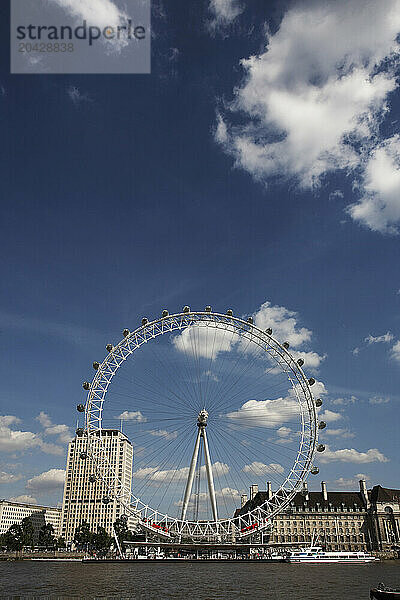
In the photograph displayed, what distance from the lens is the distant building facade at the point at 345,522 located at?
167 metres

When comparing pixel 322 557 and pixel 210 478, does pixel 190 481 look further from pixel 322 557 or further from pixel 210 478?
pixel 322 557

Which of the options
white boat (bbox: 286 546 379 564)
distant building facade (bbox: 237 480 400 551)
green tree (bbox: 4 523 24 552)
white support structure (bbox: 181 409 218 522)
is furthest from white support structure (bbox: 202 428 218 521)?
green tree (bbox: 4 523 24 552)

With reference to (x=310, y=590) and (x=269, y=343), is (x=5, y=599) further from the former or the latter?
(x=269, y=343)

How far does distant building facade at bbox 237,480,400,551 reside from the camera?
16662 cm

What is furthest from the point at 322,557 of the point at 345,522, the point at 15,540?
the point at 15,540

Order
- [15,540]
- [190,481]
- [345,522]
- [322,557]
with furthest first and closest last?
[345,522] < [15,540] < [322,557] < [190,481]

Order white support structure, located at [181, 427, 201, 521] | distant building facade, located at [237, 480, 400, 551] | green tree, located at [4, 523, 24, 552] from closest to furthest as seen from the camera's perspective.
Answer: white support structure, located at [181, 427, 201, 521] < green tree, located at [4, 523, 24, 552] < distant building facade, located at [237, 480, 400, 551]

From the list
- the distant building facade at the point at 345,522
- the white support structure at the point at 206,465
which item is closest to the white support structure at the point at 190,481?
the white support structure at the point at 206,465

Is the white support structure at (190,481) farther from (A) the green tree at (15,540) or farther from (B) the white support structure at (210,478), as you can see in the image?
(A) the green tree at (15,540)

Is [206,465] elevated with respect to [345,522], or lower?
elevated

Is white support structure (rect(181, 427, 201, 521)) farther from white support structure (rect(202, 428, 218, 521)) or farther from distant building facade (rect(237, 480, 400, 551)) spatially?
distant building facade (rect(237, 480, 400, 551))

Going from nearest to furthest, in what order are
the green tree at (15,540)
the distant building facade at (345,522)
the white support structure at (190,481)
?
1. the white support structure at (190,481)
2. the green tree at (15,540)
3. the distant building facade at (345,522)

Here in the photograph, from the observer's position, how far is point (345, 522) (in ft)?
561

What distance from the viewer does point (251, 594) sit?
48.6 m
